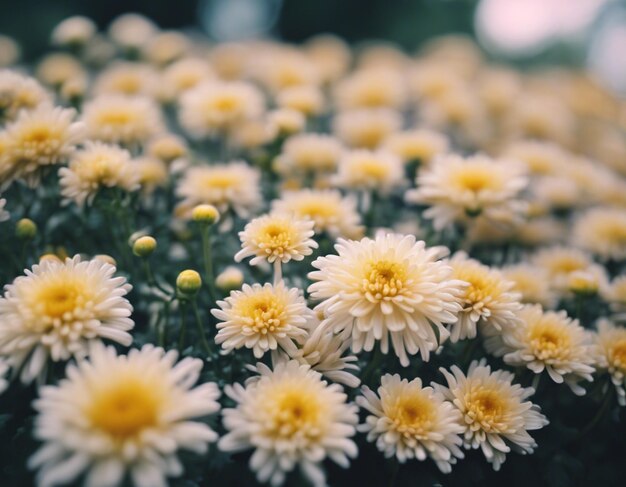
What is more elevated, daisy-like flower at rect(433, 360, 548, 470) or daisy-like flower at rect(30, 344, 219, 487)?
daisy-like flower at rect(30, 344, 219, 487)

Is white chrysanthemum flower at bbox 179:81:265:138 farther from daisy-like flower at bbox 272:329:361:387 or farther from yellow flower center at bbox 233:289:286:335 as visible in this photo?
daisy-like flower at bbox 272:329:361:387

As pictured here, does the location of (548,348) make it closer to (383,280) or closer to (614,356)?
(614,356)

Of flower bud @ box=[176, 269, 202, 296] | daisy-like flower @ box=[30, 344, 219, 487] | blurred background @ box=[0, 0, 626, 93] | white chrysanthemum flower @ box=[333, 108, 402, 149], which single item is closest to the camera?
daisy-like flower @ box=[30, 344, 219, 487]

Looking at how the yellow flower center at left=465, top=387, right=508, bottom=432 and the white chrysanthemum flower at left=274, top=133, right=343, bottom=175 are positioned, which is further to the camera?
the white chrysanthemum flower at left=274, top=133, right=343, bottom=175

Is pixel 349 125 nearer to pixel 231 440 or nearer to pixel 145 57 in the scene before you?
pixel 145 57

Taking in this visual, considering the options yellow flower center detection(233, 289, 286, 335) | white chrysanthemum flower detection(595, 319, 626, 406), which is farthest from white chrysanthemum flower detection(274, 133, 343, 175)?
white chrysanthemum flower detection(595, 319, 626, 406)

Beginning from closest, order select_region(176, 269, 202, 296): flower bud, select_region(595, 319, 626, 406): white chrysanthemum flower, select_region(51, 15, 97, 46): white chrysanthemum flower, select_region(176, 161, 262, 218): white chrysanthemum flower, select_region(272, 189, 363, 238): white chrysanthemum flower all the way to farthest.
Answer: select_region(176, 269, 202, 296): flower bud
select_region(595, 319, 626, 406): white chrysanthemum flower
select_region(272, 189, 363, 238): white chrysanthemum flower
select_region(176, 161, 262, 218): white chrysanthemum flower
select_region(51, 15, 97, 46): white chrysanthemum flower
